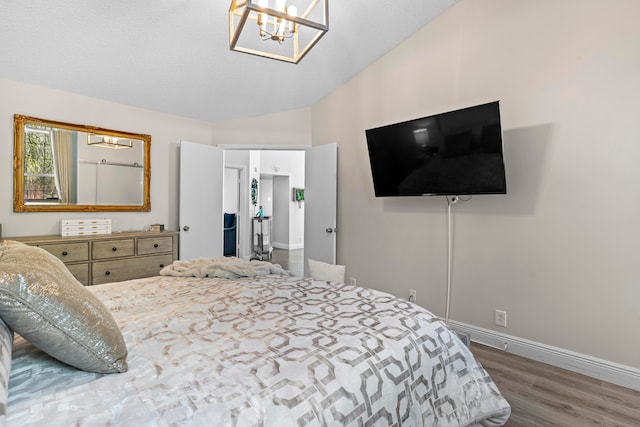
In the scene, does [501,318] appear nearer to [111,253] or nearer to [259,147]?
[259,147]

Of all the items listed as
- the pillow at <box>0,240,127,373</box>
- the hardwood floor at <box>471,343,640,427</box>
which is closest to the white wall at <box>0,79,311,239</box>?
the pillow at <box>0,240,127,373</box>

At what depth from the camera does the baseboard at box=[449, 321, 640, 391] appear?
85.3 inches

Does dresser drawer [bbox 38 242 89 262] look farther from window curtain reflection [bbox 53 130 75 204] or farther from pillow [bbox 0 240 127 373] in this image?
pillow [bbox 0 240 127 373]

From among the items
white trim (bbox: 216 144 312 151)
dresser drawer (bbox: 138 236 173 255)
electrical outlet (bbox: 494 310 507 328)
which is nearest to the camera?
electrical outlet (bbox: 494 310 507 328)

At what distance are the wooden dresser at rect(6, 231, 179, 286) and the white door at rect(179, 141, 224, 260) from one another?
303 mm

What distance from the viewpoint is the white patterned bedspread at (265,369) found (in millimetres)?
821

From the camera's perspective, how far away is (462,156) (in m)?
2.70

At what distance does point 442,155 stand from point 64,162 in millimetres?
3798

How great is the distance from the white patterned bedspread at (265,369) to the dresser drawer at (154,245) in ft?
6.39

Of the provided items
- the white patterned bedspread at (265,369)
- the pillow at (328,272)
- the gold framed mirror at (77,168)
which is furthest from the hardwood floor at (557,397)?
the gold framed mirror at (77,168)

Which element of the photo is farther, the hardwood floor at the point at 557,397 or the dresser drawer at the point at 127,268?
the dresser drawer at the point at 127,268

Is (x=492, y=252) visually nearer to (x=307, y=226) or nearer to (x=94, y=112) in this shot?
(x=307, y=226)

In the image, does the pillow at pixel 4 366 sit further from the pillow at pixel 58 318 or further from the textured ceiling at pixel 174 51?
the textured ceiling at pixel 174 51

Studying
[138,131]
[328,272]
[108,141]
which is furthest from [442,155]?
[108,141]
